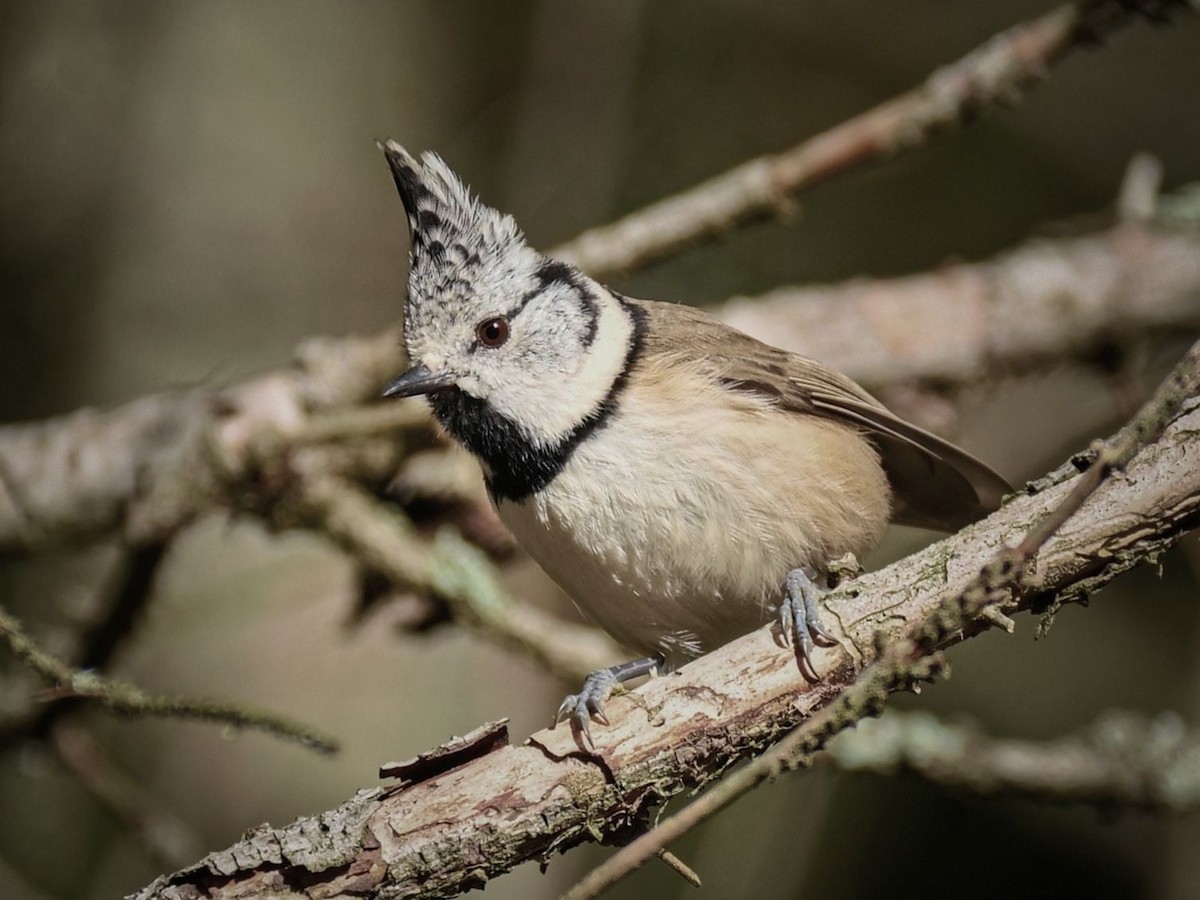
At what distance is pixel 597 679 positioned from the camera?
8.38 feet

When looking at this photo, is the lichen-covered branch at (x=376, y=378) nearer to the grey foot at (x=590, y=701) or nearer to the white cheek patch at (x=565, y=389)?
the white cheek patch at (x=565, y=389)

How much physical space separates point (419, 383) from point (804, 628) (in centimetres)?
112

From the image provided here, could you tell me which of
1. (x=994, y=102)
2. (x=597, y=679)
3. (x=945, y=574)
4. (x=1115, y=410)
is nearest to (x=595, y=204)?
(x=994, y=102)

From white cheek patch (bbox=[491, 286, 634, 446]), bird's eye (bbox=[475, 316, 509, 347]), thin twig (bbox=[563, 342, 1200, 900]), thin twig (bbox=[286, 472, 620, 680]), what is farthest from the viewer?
thin twig (bbox=[286, 472, 620, 680])

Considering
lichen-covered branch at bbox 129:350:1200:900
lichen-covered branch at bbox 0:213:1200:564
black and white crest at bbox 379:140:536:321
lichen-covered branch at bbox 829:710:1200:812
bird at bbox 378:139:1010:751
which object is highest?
lichen-covered branch at bbox 0:213:1200:564

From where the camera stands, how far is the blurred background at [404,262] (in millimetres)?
4473

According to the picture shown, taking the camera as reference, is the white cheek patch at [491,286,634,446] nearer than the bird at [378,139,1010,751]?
No

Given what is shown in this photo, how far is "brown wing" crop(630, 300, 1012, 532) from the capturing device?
2.87m

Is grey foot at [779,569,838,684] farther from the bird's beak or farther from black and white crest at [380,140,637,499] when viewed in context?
the bird's beak

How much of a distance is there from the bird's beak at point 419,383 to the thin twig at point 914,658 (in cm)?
126

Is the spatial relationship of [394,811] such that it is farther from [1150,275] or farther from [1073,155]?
[1073,155]

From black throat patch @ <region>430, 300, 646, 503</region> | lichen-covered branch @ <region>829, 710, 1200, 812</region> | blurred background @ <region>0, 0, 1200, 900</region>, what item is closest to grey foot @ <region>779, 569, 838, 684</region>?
black throat patch @ <region>430, 300, 646, 503</region>

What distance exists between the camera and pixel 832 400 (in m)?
2.94

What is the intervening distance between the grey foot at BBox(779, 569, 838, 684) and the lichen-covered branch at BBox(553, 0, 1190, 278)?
1749 mm
